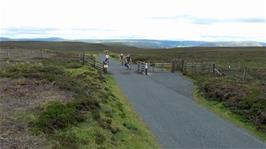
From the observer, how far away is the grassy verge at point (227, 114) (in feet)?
63.1

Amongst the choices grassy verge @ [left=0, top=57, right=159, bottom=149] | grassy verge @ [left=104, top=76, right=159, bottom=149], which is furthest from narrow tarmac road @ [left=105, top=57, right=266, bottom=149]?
grassy verge @ [left=0, top=57, right=159, bottom=149]

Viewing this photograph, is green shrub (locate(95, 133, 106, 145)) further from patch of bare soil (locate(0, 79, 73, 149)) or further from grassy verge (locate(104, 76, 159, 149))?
patch of bare soil (locate(0, 79, 73, 149))

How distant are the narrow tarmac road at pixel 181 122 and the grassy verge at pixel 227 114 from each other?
480mm

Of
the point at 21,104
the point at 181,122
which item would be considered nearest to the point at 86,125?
the point at 21,104

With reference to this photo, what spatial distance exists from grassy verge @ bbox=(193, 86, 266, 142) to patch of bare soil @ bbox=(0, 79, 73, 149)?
26.4ft

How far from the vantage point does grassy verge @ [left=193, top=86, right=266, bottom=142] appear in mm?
19219

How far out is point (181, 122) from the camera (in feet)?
66.4

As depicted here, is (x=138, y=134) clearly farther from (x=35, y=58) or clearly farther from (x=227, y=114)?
(x=35, y=58)

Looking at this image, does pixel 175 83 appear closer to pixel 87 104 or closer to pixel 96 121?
pixel 87 104

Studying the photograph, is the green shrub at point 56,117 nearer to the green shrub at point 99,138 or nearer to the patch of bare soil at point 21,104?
the patch of bare soil at point 21,104

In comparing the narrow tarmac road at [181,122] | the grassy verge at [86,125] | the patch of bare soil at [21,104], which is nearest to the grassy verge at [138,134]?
the grassy verge at [86,125]

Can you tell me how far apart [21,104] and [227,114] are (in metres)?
10.8

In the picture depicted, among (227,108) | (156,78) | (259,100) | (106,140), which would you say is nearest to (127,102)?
(227,108)

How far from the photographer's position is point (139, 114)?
21.8m
